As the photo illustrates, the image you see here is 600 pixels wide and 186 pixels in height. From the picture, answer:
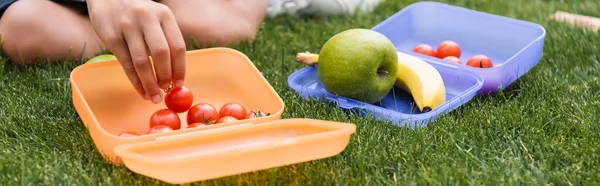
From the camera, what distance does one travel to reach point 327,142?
1.16 metres

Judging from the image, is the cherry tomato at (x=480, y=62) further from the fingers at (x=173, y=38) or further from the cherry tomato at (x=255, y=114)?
the fingers at (x=173, y=38)

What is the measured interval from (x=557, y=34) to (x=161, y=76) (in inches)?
51.0

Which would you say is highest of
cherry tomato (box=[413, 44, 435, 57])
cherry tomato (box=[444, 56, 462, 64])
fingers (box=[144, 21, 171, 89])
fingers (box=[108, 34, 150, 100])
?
fingers (box=[144, 21, 171, 89])

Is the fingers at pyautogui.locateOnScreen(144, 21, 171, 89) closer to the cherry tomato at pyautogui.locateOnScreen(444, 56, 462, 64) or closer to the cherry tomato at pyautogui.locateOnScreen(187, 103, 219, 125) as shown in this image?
the cherry tomato at pyautogui.locateOnScreen(187, 103, 219, 125)

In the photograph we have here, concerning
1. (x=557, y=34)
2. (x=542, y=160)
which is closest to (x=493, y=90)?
(x=542, y=160)

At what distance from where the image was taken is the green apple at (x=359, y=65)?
1.60 m

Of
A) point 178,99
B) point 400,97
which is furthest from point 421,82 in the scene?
point 178,99

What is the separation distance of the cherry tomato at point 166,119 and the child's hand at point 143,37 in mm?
119

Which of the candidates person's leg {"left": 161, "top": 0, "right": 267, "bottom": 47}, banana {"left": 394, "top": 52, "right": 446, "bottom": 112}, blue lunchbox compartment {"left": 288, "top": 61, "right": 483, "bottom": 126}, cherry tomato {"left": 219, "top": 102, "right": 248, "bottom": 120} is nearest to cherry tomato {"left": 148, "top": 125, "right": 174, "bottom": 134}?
cherry tomato {"left": 219, "top": 102, "right": 248, "bottom": 120}

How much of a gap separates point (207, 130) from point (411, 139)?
396 millimetres

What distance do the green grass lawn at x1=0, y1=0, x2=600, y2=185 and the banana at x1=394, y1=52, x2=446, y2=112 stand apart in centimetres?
6

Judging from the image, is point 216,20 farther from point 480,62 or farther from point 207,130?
point 207,130

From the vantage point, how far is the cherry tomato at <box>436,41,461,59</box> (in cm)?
195

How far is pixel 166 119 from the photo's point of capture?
146cm
